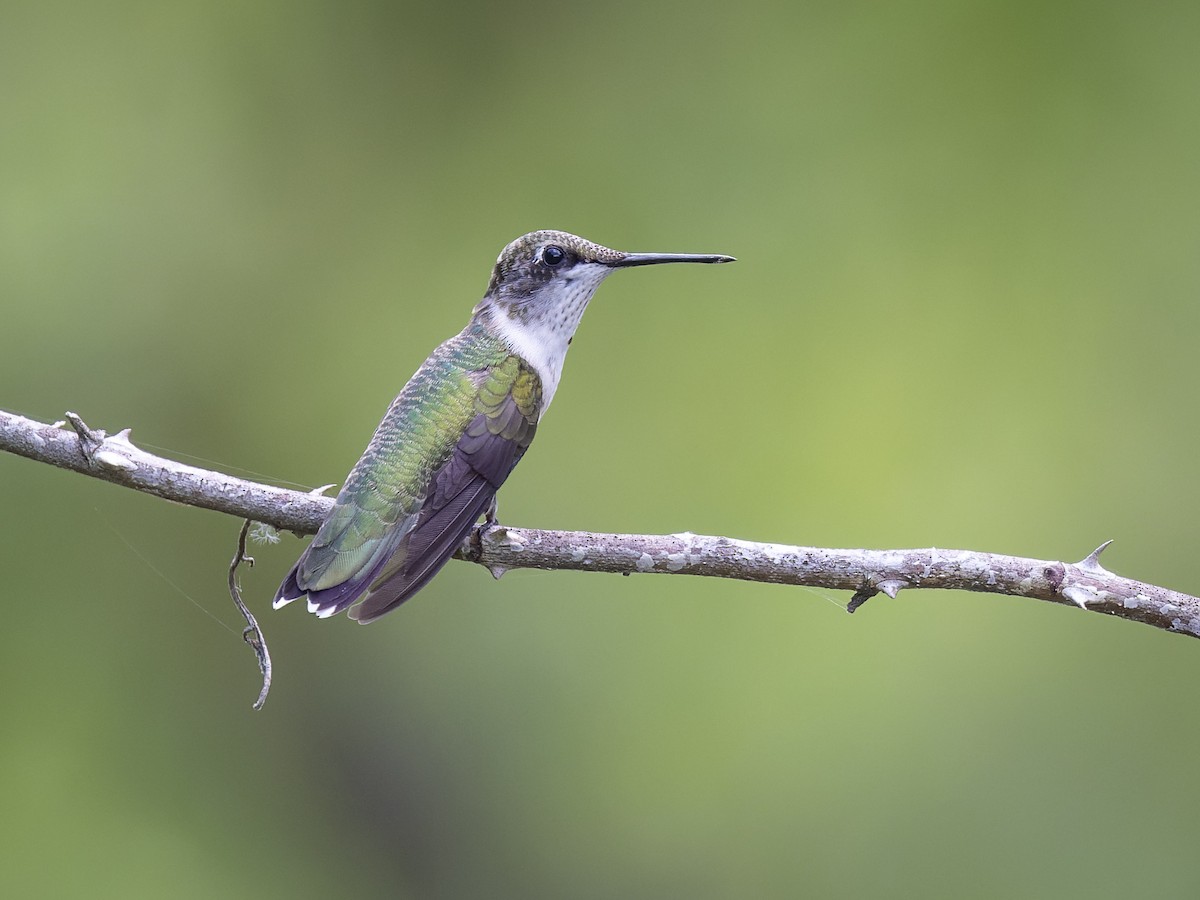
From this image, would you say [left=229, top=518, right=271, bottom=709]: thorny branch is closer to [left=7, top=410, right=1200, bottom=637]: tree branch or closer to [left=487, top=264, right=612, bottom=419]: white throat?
[left=7, top=410, right=1200, bottom=637]: tree branch

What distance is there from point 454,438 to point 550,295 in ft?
2.00

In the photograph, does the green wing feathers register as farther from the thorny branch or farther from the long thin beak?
the long thin beak

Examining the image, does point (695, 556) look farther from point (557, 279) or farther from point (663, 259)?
point (557, 279)

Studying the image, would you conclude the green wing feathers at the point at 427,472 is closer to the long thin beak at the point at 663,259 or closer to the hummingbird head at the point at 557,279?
the hummingbird head at the point at 557,279

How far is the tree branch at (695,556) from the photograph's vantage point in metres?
2.97

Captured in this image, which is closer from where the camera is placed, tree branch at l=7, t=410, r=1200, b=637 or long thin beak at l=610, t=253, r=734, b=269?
tree branch at l=7, t=410, r=1200, b=637

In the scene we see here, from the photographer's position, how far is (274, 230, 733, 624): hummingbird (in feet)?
10.4

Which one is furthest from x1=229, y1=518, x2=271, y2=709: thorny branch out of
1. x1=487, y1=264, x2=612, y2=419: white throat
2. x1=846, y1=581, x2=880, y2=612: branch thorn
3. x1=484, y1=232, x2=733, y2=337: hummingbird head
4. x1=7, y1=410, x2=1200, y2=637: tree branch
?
x1=846, y1=581, x2=880, y2=612: branch thorn

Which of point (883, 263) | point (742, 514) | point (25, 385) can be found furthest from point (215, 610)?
point (883, 263)

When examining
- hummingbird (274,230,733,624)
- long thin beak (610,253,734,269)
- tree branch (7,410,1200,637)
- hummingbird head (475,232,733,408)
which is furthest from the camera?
hummingbird head (475,232,733,408)

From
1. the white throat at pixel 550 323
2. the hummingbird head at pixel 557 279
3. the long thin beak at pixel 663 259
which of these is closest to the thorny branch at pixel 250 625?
the white throat at pixel 550 323

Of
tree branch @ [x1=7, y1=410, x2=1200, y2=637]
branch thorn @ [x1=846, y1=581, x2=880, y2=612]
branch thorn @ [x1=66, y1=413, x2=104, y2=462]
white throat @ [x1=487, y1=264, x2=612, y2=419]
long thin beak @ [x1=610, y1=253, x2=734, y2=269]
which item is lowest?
branch thorn @ [x1=846, y1=581, x2=880, y2=612]

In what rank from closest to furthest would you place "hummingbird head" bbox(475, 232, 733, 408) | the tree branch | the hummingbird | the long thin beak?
1. the tree branch
2. the hummingbird
3. the long thin beak
4. "hummingbird head" bbox(475, 232, 733, 408)

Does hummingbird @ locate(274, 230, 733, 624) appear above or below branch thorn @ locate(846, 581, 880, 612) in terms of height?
above
